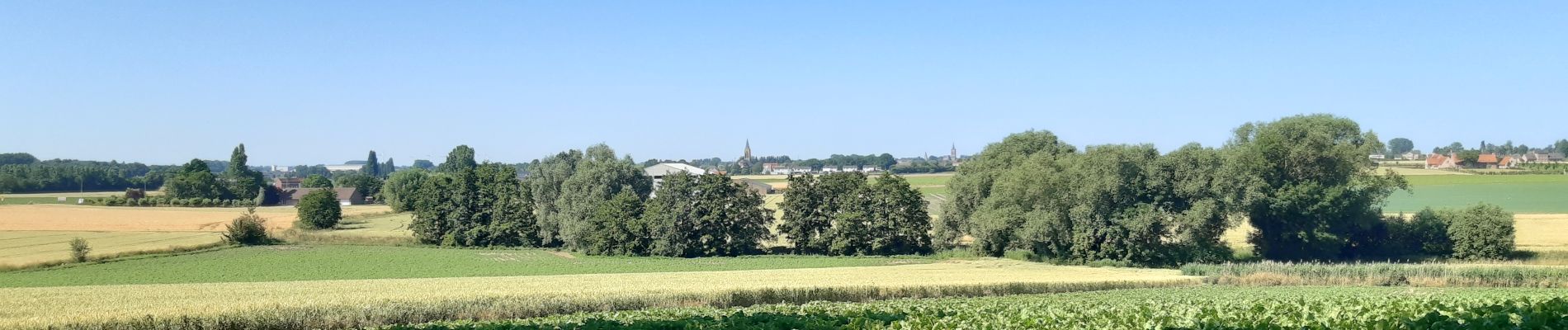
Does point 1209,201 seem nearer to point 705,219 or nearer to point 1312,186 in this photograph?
point 1312,186

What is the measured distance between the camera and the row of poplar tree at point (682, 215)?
2435 inches

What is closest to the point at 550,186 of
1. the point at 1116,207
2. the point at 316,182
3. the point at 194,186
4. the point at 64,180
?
the point at 1116,207

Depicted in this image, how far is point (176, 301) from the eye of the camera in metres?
30.3

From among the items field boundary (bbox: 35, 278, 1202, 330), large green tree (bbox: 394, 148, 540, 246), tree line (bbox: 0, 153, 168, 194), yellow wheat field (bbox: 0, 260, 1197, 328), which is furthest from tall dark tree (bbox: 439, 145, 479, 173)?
field boundary (bbox: 35, 278, 1202, 330)

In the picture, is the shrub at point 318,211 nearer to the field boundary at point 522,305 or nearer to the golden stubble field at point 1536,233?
the field boundary at point 522,305

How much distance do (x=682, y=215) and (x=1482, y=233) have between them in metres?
43.7

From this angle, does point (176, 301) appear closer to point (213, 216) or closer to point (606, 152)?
point (606, 152)

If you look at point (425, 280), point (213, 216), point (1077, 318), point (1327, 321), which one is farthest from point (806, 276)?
point (213, 216)

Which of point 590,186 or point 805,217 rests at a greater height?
point 590,186

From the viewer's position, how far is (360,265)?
53812 millimetres

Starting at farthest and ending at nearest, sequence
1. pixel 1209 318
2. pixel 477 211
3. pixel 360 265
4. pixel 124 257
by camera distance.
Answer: pixel 477 211
pixel 124 257
pixel 360 265
pixel 1209 318

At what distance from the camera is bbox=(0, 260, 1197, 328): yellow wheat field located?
1069 inches

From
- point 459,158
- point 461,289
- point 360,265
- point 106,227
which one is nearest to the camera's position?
point 461,289

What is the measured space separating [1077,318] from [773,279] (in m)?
24.7
